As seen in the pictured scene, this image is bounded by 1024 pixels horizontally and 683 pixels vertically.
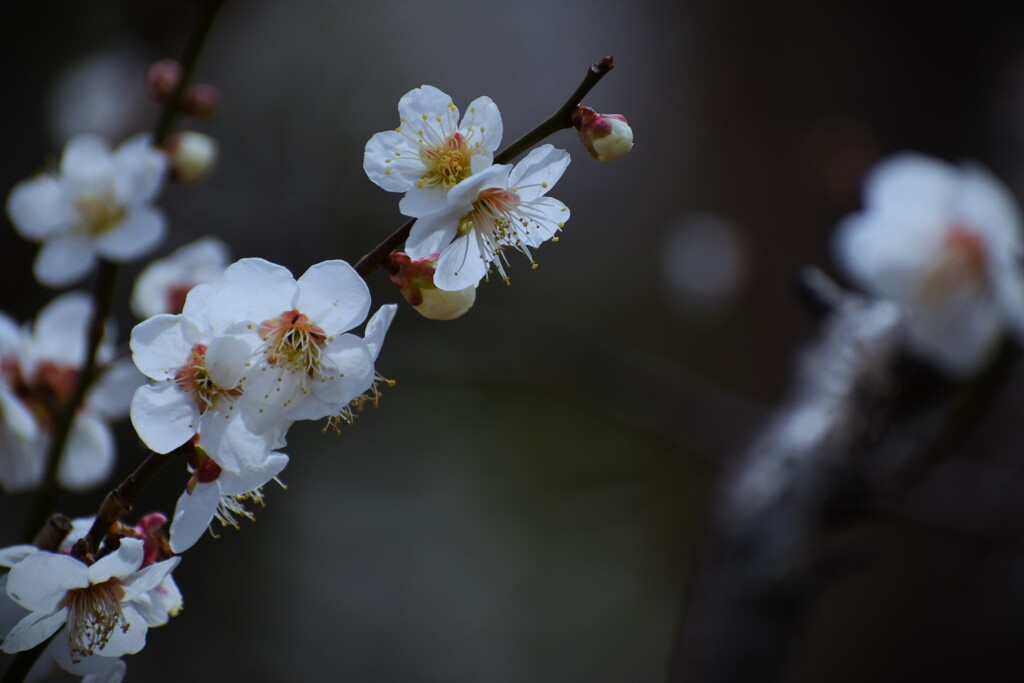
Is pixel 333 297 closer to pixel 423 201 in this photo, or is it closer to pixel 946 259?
pixel 423 201

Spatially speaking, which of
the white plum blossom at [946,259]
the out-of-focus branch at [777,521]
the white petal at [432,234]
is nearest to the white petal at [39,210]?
Result: the white petal at [432,234]

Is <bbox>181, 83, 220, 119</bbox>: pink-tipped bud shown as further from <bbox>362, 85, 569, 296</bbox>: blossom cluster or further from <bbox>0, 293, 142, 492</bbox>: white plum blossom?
<bbox>362, 85, 569, 296</bbox>: blossom cluster

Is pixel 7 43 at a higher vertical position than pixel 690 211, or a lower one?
lower

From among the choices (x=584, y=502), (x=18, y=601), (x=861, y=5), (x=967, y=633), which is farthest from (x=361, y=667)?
(x=861, y=5)

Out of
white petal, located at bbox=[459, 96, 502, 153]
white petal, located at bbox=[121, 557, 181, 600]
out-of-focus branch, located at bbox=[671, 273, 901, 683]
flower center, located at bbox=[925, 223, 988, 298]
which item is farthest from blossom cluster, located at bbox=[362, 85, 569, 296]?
flower center, located at bbox=[925, 223, 988, 298]

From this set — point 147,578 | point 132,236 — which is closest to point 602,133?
point 147,578

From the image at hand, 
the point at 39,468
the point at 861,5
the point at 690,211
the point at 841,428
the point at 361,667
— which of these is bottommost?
the point at 361,667

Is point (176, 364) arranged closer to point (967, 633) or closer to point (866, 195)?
point (866, 195)
